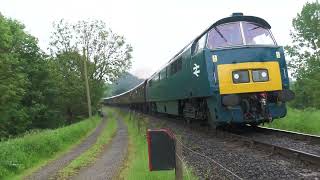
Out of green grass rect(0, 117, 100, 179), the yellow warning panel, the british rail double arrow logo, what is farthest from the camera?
the british rail double arrow logo

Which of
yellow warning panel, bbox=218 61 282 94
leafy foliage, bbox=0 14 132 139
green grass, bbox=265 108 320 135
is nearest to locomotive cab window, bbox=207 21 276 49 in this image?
yellow warning panel, bbox=218 61 282 94

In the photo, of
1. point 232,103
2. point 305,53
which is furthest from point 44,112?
point 232,103

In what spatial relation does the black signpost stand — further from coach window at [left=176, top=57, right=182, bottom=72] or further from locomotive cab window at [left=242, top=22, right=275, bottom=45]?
coach window at [left=176, top=57, right=182, bottom=72]

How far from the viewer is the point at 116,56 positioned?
6312 centimetres

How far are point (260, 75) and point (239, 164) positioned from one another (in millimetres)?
4814

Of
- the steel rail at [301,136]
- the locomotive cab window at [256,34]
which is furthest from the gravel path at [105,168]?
the locomotive cab window at [256,34]

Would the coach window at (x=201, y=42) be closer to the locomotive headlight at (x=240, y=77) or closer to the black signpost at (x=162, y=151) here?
the locomotive headlight at (x=240, y=77)

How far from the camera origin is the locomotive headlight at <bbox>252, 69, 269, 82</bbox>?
14262 mm

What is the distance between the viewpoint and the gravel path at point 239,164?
875 centimetres

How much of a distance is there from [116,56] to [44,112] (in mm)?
15570

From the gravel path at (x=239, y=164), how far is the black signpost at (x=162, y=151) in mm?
1002

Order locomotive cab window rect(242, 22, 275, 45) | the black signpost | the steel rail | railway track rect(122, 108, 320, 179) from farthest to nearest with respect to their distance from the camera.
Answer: locomotive cab window rect(242, 22, 275, 45)
the steel rail
railway track rect(122, 108, 320, 179)
the black signpost

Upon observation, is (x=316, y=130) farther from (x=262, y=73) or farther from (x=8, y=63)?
(x=8, y=63)

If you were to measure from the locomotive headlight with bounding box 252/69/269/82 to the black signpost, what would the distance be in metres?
6.70
